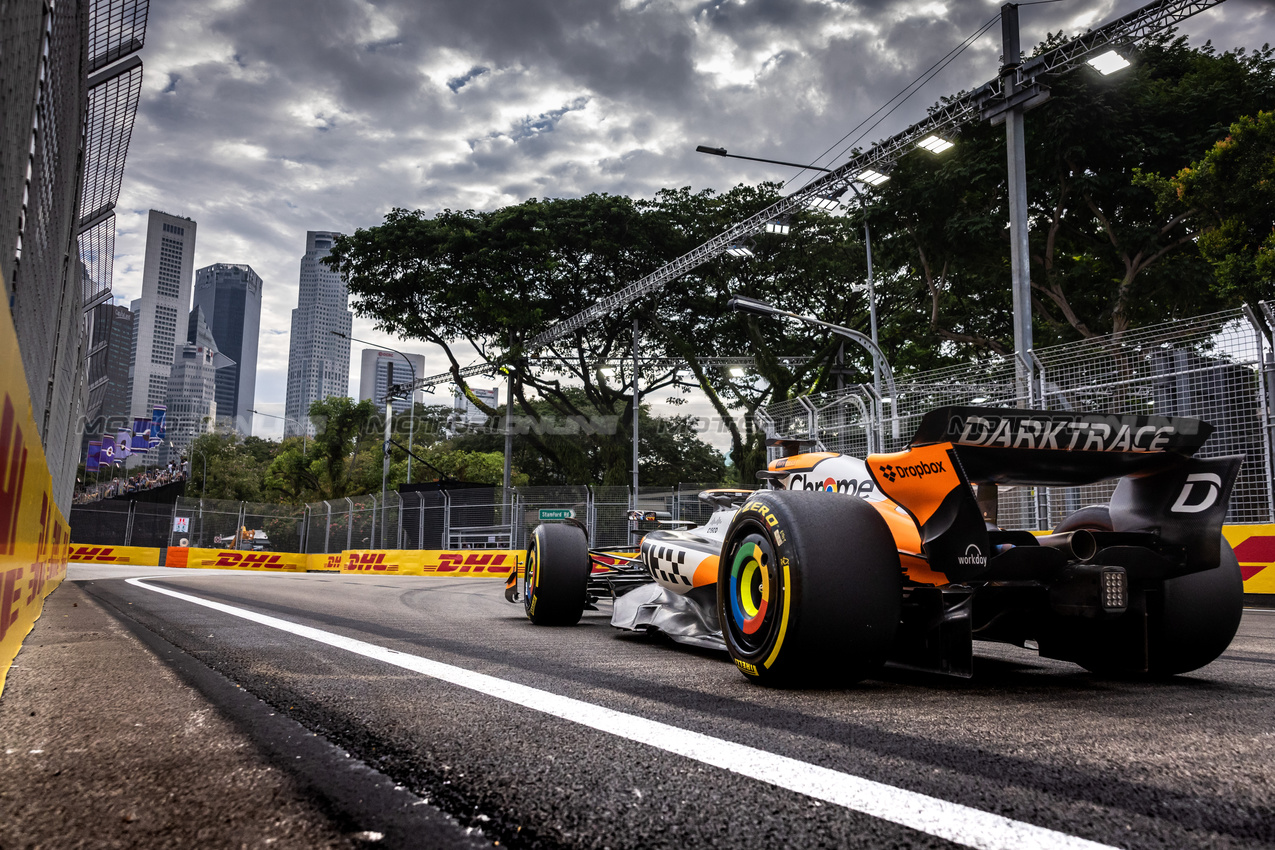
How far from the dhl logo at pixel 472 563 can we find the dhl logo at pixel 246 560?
8.36m

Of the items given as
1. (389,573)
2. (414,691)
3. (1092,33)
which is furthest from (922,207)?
(414,691)

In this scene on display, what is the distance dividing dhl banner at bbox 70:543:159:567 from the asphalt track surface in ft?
83.4

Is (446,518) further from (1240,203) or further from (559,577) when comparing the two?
(1240,203)

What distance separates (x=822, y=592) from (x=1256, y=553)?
864cm

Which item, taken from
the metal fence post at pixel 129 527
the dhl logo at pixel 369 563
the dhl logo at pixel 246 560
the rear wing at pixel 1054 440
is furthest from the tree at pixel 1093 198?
the metal fence post at pixel 129 527

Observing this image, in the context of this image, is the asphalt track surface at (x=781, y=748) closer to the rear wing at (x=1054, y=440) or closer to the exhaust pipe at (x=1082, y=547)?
the exhaust pipe at (x=1082, y=547)

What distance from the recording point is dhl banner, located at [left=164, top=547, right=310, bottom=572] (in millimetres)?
24344

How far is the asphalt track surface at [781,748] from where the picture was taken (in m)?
1.25

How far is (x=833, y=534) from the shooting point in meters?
2.64

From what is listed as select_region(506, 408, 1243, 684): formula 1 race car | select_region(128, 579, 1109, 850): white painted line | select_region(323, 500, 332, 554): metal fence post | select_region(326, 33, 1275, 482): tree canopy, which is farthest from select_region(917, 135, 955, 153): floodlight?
select_region(323, 500, 332, 554): metal fence post

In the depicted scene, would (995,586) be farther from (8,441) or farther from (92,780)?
(8,441)

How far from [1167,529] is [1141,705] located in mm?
694

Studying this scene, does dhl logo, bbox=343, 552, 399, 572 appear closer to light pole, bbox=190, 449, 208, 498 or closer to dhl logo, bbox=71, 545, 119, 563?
dhl logo, bbox=71, 545, 119, 563

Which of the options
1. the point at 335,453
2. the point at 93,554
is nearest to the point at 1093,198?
the point at 93,554
